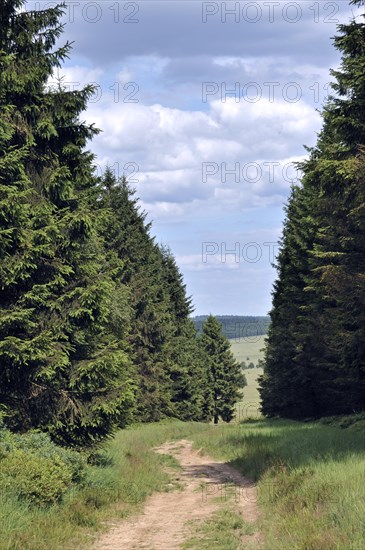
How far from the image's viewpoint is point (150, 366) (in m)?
43.5

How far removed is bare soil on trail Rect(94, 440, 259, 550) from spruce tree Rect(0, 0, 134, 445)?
9.09ft

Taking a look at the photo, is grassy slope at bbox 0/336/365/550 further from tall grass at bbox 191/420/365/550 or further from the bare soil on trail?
the bare soil on trail

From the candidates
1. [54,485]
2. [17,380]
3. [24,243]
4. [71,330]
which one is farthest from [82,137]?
[54,485]

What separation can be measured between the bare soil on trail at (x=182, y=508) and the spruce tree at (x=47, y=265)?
9.09 feet

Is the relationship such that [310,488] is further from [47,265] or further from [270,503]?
[47,265]

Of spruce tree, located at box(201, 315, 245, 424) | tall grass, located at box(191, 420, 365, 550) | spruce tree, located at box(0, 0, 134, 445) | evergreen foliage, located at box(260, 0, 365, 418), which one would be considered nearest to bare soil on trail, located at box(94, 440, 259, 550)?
tall grass, located at box(191, 420, 365, 550)

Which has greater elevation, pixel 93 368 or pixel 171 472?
pixel 93 368

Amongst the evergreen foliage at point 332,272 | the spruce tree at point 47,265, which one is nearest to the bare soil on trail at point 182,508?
the spruce tree at point 47,265

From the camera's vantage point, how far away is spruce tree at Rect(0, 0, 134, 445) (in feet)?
47.2

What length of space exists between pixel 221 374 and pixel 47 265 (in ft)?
204

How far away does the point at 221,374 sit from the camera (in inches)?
2968

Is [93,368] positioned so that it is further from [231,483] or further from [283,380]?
[283,380]

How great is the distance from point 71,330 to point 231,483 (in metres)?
6.49

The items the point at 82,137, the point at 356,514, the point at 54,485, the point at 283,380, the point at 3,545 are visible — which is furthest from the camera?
the point at 283,380
